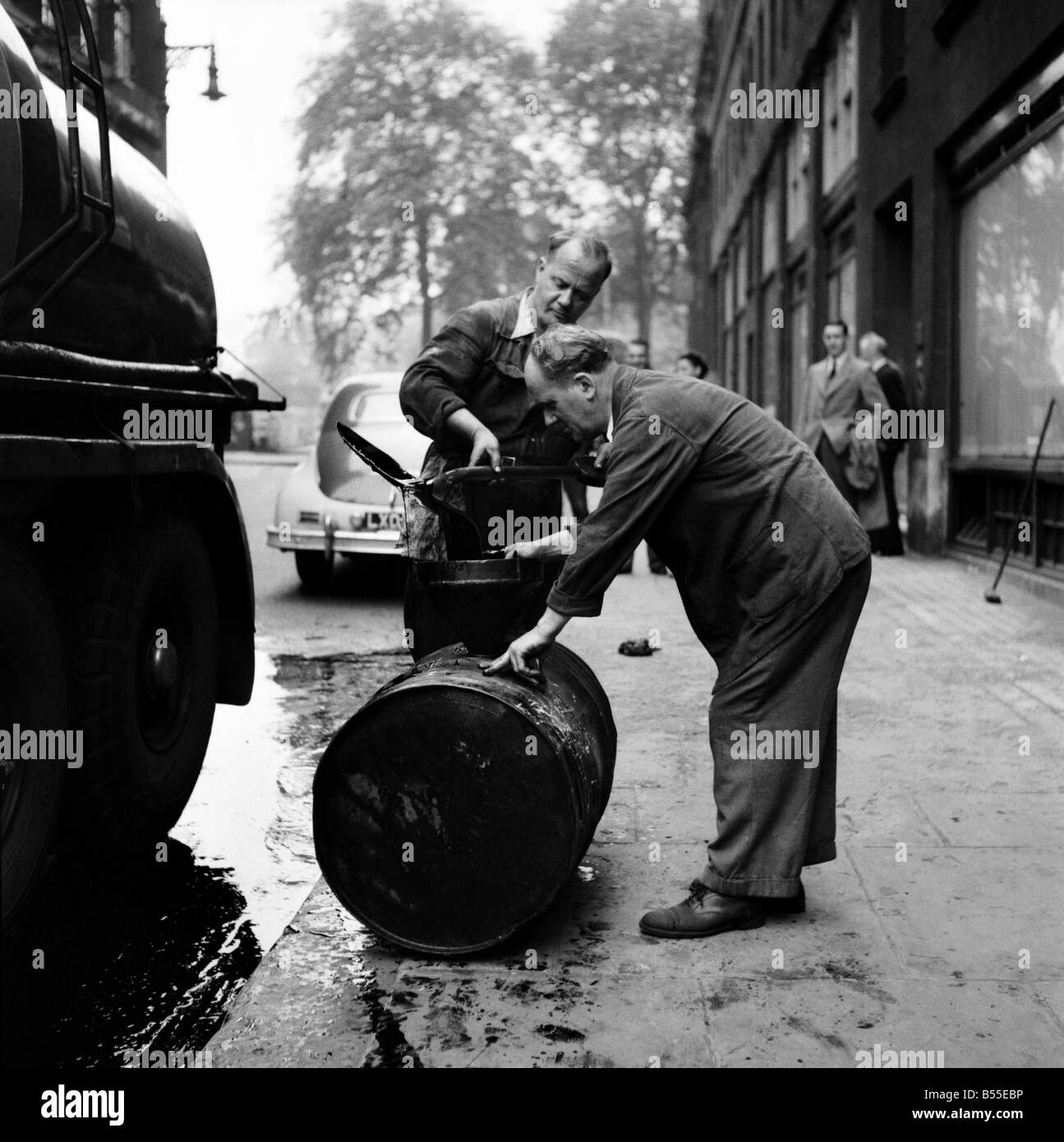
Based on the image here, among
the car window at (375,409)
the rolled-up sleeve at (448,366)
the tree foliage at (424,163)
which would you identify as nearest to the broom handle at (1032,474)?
the car window at (375,409)

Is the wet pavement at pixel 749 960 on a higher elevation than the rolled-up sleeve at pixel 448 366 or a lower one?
lower

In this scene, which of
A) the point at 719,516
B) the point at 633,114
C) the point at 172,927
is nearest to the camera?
the point at 719,516

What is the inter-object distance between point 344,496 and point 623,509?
27.0 ft

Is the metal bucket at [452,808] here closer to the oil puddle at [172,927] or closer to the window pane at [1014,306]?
the oil puddle at [172,927]

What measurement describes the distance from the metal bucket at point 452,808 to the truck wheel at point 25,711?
700 millimetres

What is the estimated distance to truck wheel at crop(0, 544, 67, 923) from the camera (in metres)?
3.60

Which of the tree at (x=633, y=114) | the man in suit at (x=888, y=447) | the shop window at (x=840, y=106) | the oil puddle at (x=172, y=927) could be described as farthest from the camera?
the tree at (x=633, y=114)

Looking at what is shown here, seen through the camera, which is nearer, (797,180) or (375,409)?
(375,409)

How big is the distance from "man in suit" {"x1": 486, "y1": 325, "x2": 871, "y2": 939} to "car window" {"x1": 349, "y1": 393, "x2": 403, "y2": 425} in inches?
339

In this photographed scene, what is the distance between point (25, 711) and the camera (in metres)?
3.68

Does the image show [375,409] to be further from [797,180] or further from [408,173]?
[408,173]

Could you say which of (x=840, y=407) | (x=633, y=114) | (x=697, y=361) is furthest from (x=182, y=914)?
(x=633, y=114)

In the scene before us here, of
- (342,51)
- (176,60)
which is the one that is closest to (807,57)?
(176,60)

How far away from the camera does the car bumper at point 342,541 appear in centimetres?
1148
